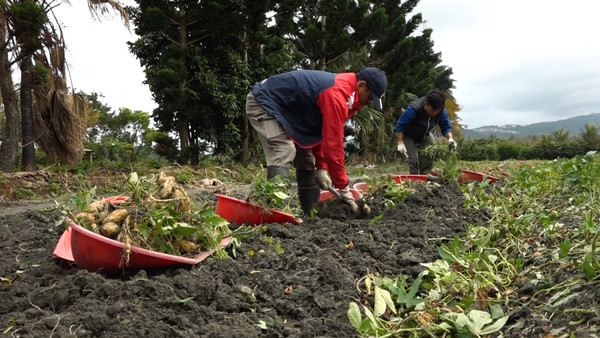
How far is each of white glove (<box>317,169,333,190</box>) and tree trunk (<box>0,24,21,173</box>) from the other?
6.46 meters

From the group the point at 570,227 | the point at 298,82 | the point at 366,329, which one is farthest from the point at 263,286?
the point at 298,82

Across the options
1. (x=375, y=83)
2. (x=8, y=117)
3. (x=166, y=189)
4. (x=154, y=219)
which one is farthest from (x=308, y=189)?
(x=8, y=117)

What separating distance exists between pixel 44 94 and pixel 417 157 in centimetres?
669

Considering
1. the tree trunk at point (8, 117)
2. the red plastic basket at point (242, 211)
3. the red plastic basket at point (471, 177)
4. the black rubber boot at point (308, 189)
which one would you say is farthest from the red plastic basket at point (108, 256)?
the tree trunk at point (8, 117)

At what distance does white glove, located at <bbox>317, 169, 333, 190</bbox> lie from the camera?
12.9 feet

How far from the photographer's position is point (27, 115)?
8461 millimetres

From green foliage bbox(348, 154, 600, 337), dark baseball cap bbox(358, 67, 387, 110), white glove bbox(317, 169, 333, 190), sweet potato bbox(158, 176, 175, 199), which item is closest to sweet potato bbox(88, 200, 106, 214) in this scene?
sweet potato bbox(158, 176, 175, 199)

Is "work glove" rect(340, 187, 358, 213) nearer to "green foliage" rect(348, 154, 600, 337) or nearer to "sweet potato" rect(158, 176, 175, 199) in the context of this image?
"green foliage" rect(348, 154, 600, 337)

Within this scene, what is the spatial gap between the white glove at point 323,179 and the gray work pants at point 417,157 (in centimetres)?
285

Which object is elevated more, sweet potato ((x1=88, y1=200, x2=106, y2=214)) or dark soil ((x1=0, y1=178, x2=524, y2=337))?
sweet potato ((x1=88, y1=200, x2=106, y2=214))

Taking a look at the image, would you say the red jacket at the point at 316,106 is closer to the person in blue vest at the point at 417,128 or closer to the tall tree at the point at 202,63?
the person in blue vest at the point at 417,128

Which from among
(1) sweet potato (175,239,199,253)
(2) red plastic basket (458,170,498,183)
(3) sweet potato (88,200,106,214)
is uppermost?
(3) sweet potato (88,200,106,214)

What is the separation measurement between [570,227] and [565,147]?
77.9 ft

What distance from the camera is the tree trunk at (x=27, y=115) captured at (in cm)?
838
